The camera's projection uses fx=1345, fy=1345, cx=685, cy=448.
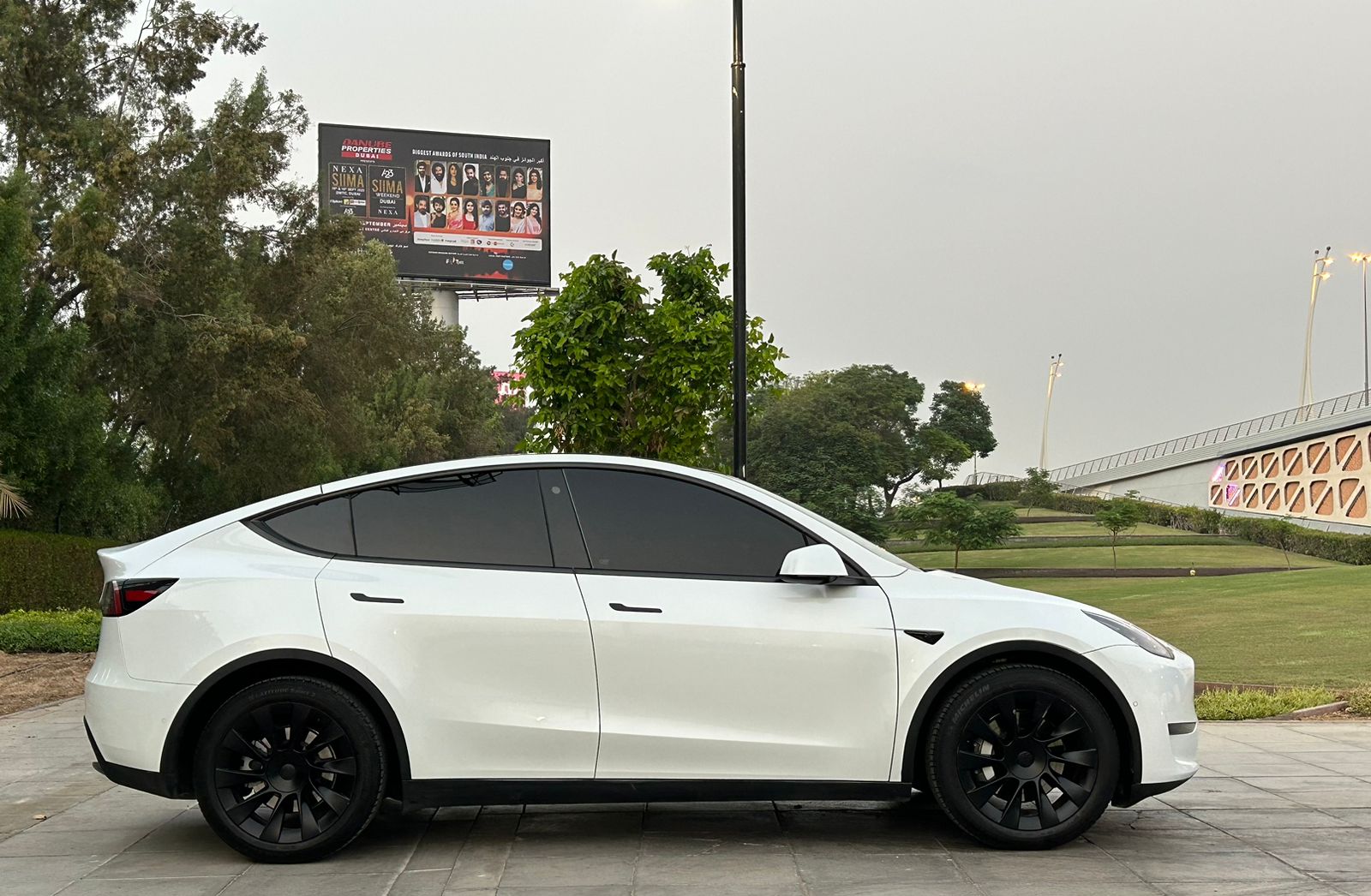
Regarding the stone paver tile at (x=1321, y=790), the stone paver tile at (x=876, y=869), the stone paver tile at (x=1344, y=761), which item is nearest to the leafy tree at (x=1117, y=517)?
the stone paver tile at (x=1344, y=761)

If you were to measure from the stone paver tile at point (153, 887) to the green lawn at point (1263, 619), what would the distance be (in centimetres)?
914

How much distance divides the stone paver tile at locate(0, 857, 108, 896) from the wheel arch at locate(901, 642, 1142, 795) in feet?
11.0

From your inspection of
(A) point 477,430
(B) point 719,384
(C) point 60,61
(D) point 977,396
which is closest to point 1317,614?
(B) point 719,384

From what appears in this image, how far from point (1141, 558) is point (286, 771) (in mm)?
58335

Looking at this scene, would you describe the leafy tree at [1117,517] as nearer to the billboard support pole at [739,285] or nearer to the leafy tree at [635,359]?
the leafy tree at [635,359]

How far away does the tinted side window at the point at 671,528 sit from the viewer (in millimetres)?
5621

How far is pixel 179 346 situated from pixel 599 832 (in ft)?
85.4

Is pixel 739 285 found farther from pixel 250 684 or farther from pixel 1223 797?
pixel 250 684

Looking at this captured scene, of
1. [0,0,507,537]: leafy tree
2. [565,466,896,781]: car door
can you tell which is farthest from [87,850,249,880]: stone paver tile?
[0,0,507,537]: leafy tree

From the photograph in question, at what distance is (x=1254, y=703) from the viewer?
11039 millimetres

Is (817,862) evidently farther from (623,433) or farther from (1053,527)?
(1053,527)

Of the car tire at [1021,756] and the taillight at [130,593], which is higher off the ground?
the taillight at [130,593]

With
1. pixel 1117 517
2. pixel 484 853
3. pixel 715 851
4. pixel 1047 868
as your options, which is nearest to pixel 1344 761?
pixel 1047 868

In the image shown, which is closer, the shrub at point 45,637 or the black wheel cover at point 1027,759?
the black wheel cover at point 1027,759
